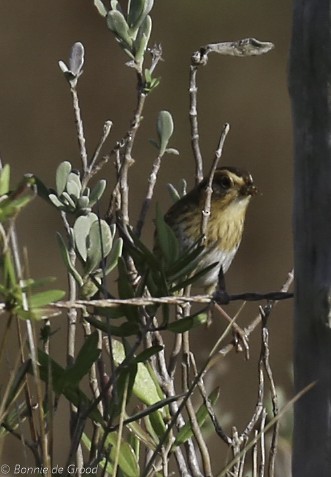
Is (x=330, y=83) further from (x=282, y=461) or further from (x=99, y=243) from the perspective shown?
(x=282, y=461)

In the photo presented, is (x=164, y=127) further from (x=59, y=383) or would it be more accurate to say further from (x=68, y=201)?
(x=59, y=383)

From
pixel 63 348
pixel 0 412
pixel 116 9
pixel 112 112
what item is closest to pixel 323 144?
pixel 0 412

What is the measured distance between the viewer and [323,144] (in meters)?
1.73

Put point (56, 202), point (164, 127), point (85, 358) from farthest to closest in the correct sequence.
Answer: point (164, 127), point (56, 202), point (85, 358)

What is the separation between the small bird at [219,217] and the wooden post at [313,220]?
1288 mm

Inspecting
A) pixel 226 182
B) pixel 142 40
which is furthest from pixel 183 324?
pixel 226 182

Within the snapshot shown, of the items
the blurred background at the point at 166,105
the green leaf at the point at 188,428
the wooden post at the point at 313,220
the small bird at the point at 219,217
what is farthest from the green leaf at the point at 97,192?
the blurred background at the point at 166,105

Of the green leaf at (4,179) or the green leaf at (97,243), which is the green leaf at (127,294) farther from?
the green leaf at (4,179)

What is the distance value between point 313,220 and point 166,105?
4.71m

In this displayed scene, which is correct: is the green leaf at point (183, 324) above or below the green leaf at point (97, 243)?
below

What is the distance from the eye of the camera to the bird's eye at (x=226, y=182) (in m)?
3.39

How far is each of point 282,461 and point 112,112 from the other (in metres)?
3.63

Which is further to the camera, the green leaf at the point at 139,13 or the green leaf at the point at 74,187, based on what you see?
the green leaf at the point at 139,13

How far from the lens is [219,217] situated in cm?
342
